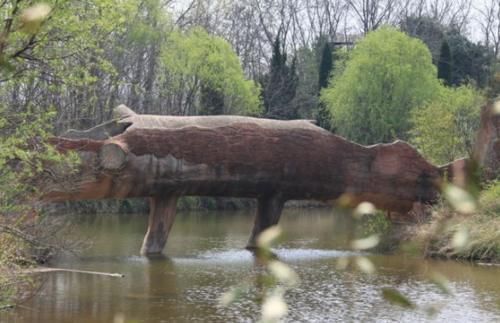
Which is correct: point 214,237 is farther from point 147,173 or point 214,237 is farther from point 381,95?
point 381,95

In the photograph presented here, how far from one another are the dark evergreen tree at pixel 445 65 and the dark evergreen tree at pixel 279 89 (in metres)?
7.01

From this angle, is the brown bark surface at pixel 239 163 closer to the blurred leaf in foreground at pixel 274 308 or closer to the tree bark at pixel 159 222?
the tree bark at pixel 159 222

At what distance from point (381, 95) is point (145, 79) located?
383 inches

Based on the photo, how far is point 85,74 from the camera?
751 centimetres

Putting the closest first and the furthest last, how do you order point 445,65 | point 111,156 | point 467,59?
1. point 111,156
2. point 445,65
3. point 467,59

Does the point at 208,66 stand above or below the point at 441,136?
above

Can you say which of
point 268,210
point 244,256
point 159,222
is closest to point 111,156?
point 159,222

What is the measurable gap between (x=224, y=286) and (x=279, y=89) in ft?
98.6

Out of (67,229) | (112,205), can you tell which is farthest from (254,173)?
(112,205)

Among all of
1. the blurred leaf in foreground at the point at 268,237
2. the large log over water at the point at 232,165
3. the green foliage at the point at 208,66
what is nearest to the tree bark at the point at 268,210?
the large log over water at the point at 232,165

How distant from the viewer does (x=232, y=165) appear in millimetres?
16234

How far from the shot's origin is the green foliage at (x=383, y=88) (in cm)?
3450

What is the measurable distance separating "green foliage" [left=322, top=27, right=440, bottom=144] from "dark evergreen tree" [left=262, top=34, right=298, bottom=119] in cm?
522

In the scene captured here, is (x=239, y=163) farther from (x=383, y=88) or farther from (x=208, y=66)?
(x=383, y=88)
